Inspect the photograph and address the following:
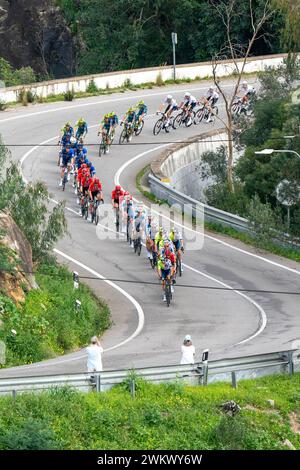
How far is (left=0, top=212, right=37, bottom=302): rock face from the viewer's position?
3541 centimetres

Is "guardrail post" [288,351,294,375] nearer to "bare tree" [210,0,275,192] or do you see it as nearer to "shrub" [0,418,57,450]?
"shrub" [0,418,57,450]

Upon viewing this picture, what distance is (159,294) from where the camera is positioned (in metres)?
38.5

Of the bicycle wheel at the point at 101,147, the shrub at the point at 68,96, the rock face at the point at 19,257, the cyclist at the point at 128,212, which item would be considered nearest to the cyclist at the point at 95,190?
the cyclist at the point at 128,212

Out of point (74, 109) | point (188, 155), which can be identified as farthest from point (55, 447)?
point (74, 109)

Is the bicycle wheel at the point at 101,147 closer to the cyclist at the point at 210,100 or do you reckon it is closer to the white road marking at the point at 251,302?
the cyclist at the point at 210,100

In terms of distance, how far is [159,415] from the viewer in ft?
82.8

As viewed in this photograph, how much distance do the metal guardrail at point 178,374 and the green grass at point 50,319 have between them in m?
5.76

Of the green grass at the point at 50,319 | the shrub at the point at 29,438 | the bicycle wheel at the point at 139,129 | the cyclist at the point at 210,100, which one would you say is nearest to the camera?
the shrub at the point at 29,438

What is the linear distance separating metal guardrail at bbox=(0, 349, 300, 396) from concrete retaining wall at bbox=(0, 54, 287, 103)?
33.5m

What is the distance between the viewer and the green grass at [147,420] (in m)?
24.1

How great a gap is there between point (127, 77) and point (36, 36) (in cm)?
1783
